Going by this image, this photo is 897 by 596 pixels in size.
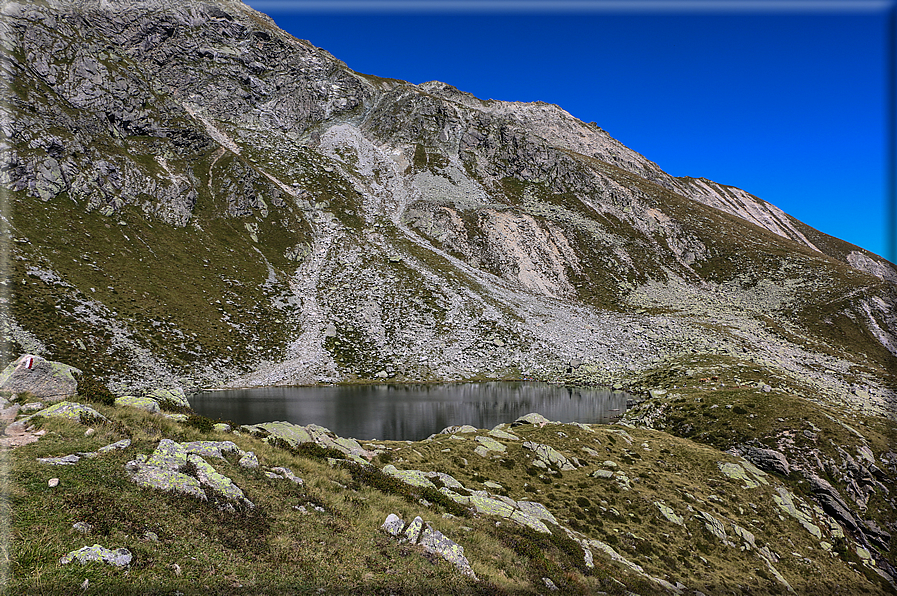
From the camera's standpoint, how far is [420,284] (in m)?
95.9

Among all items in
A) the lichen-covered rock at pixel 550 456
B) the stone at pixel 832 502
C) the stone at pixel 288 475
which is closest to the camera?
the stone at pixel 288 475

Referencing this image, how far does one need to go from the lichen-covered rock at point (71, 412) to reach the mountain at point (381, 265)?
17.5 m

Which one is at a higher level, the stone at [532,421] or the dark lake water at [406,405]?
the stone at [532,421]

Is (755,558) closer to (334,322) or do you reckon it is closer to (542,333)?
(542,333)

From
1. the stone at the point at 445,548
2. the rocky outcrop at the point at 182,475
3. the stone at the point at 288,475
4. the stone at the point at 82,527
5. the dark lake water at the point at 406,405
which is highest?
the stone at the point at 82,527

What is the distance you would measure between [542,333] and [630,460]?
172 feet

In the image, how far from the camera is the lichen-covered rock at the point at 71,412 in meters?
14.3

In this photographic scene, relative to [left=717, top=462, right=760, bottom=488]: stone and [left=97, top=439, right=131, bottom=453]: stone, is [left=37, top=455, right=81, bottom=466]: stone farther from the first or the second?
[left=717, top=462, right=760, bottom=488]: stone

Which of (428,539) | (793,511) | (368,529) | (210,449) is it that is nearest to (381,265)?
(793,511)

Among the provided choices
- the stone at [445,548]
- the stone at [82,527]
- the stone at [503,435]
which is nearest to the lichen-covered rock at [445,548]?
the stone at [445,548]

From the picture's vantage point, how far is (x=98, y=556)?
8.12 m

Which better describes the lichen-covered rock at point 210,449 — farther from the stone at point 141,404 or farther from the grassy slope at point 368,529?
the stone at point 141,404

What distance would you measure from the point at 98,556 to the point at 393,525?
8.21 metres

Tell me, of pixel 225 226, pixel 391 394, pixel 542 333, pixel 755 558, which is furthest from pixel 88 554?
pixel 225 226
